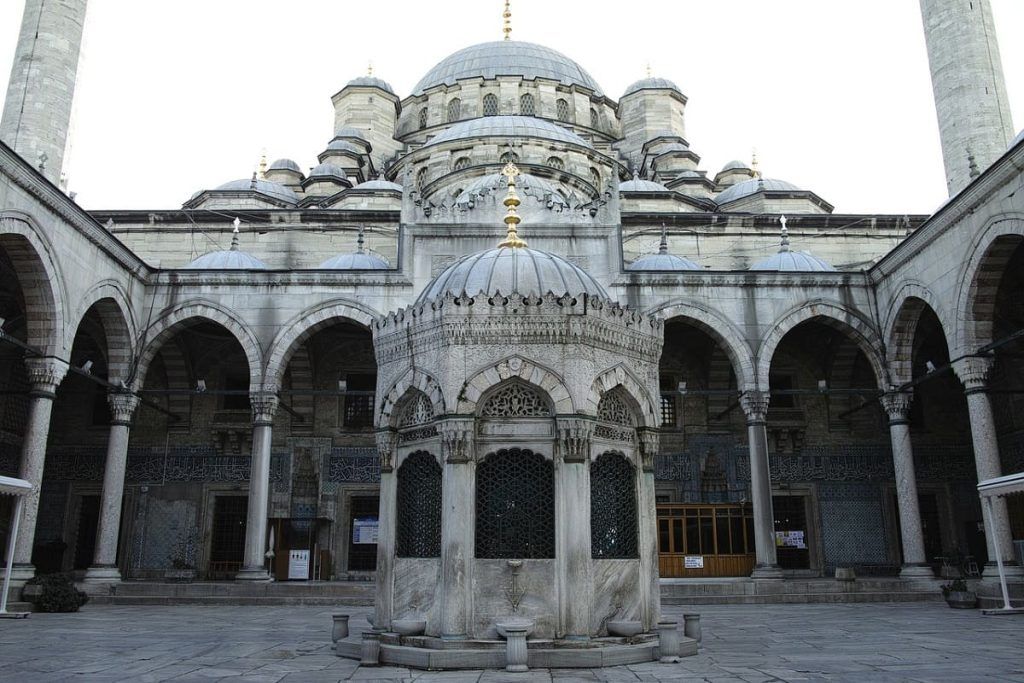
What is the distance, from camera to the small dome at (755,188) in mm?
22109

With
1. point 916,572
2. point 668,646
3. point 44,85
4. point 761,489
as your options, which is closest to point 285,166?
point 44,85

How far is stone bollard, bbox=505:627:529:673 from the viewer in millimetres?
5290

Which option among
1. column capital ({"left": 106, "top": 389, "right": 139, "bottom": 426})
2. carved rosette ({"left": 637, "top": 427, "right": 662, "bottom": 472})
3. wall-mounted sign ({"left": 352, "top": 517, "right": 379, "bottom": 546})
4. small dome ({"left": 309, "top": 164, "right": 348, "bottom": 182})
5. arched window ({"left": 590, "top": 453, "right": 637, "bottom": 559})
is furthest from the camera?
small dome ({"left": 309, "top": 164, "right": 348, "bottom": 182})

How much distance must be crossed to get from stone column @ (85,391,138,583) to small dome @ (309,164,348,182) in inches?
446

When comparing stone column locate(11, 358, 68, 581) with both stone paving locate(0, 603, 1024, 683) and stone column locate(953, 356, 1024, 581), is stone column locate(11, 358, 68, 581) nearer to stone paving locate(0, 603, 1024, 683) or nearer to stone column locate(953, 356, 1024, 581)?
stone paving locate(0, 603, 1024, 683)

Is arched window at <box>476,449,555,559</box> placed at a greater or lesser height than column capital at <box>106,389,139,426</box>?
lesser

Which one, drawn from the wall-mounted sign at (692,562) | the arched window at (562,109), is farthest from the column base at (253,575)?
the arched window at (562,109)

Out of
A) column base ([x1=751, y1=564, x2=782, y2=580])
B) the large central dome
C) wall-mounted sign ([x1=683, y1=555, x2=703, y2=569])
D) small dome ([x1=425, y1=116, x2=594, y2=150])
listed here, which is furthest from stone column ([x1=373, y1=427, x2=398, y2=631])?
the large central dome

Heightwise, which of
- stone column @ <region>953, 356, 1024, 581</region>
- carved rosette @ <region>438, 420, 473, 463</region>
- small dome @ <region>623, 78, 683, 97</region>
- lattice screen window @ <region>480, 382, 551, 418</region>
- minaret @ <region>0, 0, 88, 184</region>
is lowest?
carved rosette @ <region>438, 420, 473, 463</region>

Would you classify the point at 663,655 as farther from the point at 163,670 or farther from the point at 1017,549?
the point at 1017,549

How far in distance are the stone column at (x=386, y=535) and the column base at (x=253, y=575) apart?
7.57m

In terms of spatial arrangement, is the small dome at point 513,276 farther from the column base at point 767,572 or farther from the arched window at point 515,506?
the column base at point 767,572

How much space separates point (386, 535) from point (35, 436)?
785 cm

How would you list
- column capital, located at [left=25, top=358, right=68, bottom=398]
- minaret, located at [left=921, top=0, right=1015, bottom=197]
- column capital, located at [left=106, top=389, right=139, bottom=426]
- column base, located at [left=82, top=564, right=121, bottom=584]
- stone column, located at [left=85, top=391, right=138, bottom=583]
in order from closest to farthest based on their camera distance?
column capital, located at [left=25, top=358, right=68, bottom=398], column base, located at [left=82, top=564, right=121, bottom=584], stone column, located at [left=85, top=391, right=138, bottom=583], column capital, located at [left=106, top=389, right=139, bottom=426], minaret, located at [left=921, top=0, right=1015, bottom=197]
